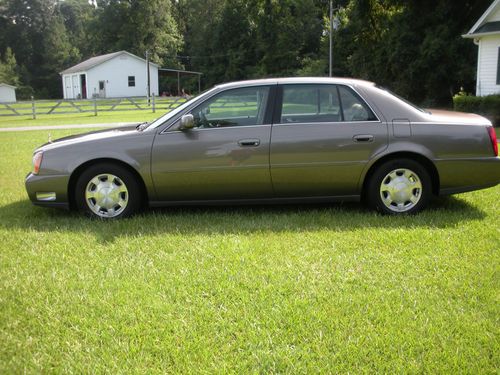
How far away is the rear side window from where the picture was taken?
19.2 ft

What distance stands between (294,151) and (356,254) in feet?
5.09

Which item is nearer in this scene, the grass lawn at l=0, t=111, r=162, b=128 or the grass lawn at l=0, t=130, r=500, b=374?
the grass lawn at l=0, t=130, r=500, b=374

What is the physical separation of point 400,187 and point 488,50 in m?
18.2

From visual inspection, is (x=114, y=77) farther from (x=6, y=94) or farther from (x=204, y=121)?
(x=204, y=121)

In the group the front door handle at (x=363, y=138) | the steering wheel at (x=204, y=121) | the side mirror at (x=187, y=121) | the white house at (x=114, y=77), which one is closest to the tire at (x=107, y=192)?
the side mirror at (x=187, y=121)

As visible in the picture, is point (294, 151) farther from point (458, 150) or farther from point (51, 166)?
point (51, 166)

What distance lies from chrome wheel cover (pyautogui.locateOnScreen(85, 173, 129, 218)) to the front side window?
112 cm

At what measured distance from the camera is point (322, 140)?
5742mm

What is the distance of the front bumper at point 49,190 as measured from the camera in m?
Answer: 5.88

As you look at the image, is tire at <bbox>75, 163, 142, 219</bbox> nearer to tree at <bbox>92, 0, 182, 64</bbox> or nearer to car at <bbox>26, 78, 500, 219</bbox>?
car at <bbox>26, 78, 500, 219</bbox>

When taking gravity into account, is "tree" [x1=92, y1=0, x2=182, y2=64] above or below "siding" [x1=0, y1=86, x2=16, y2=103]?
above

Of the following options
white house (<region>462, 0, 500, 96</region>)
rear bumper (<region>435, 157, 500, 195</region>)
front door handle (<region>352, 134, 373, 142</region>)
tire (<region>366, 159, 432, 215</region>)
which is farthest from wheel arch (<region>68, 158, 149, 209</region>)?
white house (<region>462, 0, 500, 96</region>)

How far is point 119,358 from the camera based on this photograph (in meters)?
3.03

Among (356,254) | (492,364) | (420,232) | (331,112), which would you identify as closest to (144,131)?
(331,112)
